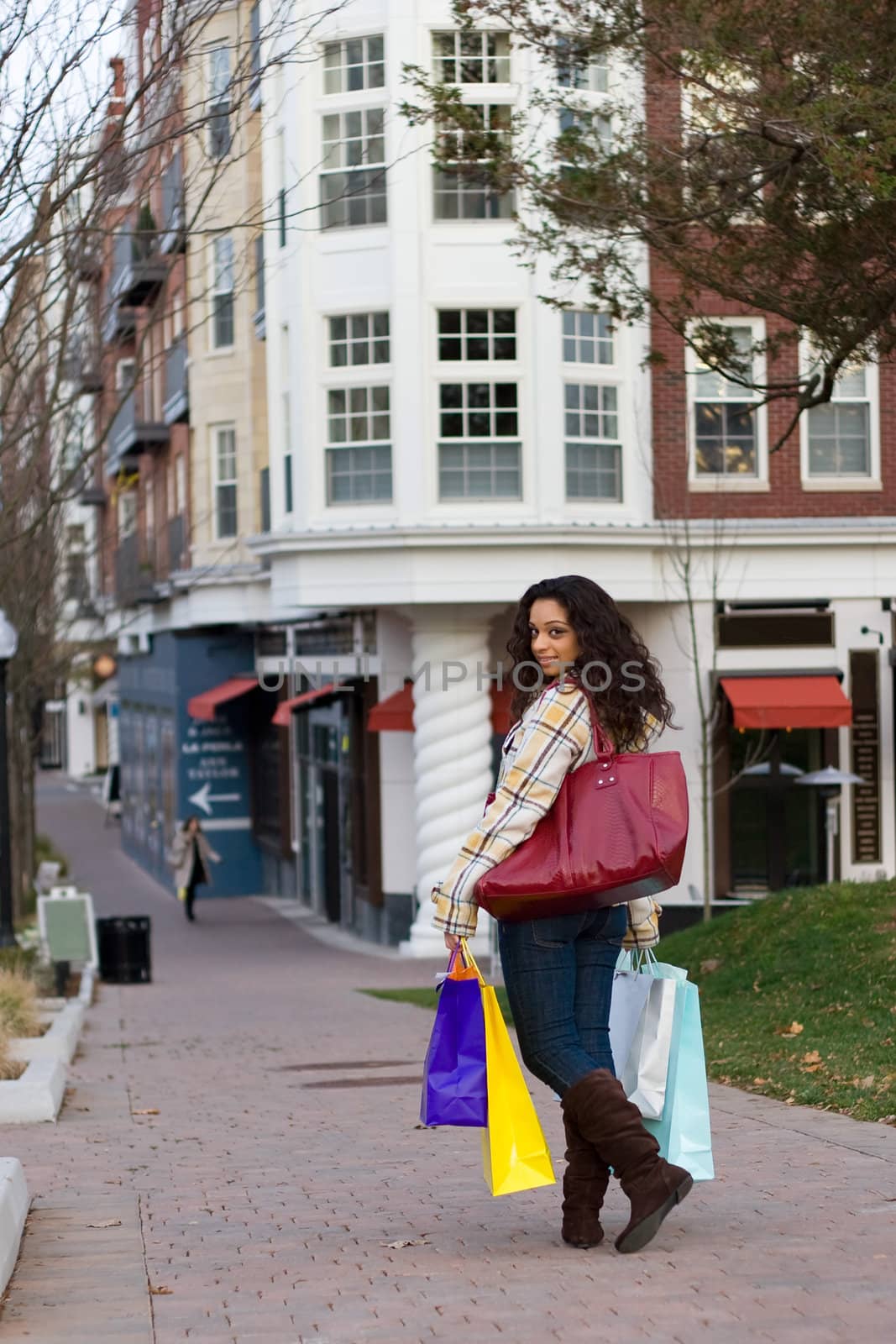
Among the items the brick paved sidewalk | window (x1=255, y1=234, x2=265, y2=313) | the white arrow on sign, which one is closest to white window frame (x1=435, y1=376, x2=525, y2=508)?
window (x1=255, y1=234, x2=265, y2=313)

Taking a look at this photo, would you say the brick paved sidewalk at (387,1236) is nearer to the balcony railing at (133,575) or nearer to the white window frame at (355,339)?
the white window frame at (355,339)

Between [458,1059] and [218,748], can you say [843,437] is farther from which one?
[458,1059]

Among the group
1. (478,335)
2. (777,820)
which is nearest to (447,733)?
(777,820)

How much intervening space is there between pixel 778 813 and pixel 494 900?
20.1 m

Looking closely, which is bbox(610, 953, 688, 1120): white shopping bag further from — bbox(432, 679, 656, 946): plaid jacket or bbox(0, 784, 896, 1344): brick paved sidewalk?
bbox(432, 679, 656, 946): plaid jacket

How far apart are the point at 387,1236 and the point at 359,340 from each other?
19237 mm

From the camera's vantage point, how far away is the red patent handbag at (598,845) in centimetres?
527

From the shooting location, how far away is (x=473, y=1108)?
5.37 meters

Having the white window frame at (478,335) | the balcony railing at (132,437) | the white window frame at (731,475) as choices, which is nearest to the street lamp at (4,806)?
the white window frame at (478,335)

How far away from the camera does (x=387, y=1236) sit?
5891 mm

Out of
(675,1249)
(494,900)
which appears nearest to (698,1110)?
(675,1249)

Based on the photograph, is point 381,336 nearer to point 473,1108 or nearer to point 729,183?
point 729,183

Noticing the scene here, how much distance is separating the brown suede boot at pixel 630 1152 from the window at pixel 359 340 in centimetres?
1938

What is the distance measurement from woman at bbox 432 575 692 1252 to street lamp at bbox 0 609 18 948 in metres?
12.5
